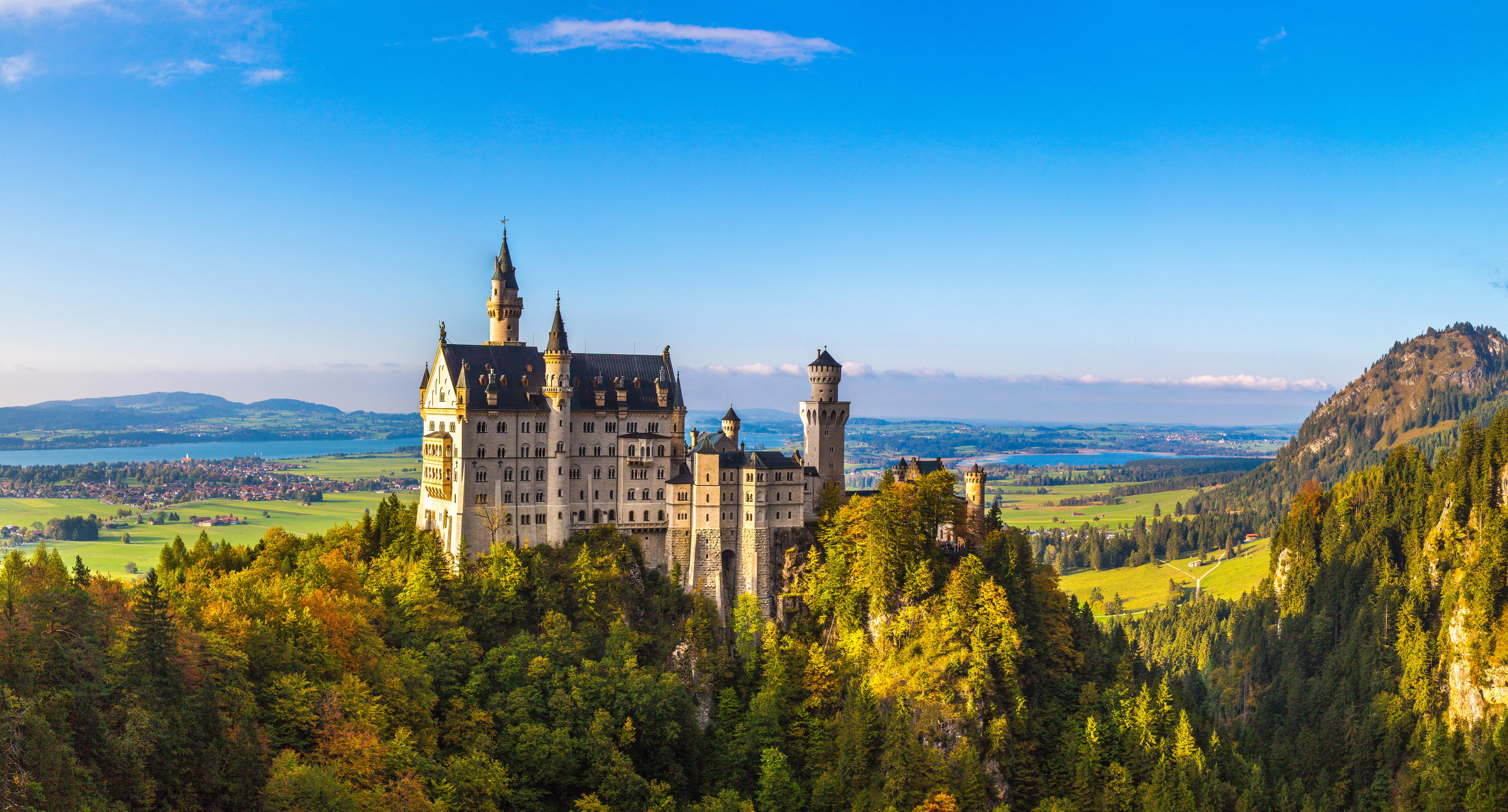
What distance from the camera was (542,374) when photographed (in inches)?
3824

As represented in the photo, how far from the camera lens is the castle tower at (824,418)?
103312mm

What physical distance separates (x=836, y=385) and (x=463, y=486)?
35.3 metres

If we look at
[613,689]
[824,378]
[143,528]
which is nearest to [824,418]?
[824,378]

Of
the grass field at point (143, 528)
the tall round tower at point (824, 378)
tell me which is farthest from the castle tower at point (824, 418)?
the grass field at point (143, 528)

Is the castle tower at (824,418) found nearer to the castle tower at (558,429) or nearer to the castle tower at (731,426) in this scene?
the castle tower at (731,426)

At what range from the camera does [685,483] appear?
9738 cm

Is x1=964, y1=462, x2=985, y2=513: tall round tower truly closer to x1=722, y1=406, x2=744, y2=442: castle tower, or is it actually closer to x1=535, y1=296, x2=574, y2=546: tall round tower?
x1=722, y1=406, x2=744, y2=442: castle tower

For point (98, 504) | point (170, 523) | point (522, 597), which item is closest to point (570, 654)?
point (522, 597)

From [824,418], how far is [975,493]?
605 inches

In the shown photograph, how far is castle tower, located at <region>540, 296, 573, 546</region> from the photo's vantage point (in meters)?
94.6

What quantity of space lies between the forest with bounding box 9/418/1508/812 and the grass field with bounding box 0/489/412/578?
53.2 metres

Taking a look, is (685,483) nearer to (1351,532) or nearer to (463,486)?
(463,486)

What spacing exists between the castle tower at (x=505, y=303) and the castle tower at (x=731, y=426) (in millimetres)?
20096

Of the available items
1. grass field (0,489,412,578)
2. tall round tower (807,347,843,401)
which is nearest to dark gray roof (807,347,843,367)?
tall round tower (807,347,843,401)
